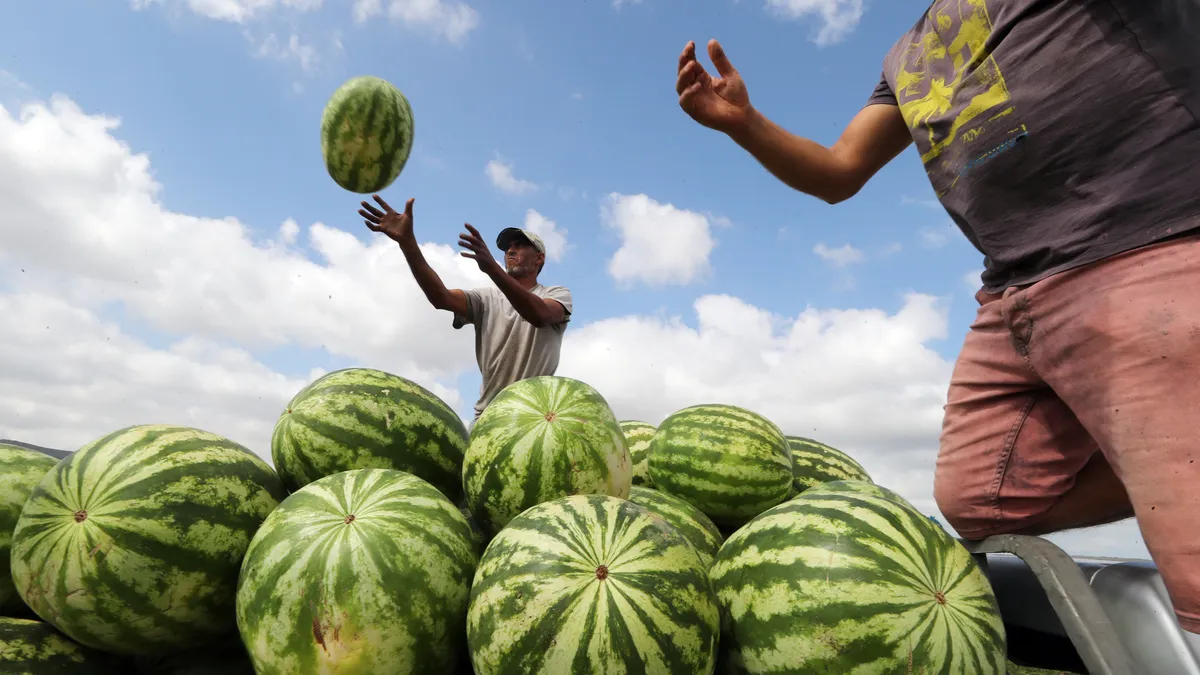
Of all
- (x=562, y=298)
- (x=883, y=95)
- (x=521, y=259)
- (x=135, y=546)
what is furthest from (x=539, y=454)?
(x=521, y=259)

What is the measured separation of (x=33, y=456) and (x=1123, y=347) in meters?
3.04

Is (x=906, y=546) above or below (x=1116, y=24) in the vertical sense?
below

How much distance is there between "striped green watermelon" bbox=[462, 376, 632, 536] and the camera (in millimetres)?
1729

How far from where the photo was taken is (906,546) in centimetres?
148

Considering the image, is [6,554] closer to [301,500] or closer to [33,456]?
[33,456]

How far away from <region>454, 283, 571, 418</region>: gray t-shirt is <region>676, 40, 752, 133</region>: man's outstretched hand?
2604 millimetres

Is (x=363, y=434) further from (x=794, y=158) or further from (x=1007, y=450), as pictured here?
(x=1007, y=450)

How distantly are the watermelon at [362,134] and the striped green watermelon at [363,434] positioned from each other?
2.62 meters

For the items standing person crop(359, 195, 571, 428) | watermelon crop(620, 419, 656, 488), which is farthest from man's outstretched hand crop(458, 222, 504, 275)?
watermelon crop(620, 419, 656, 488)

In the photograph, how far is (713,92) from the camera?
2650mm

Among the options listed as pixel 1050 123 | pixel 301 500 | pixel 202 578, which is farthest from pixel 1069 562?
pixel 202 578

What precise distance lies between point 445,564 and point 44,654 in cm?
97

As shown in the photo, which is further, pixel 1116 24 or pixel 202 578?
pixel 1116 24

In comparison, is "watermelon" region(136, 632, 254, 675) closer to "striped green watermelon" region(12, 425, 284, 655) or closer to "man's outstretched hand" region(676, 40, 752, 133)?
"striped green watermelon" region(12, 425, 284, 655)
